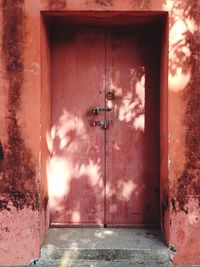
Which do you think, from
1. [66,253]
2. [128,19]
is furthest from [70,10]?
[66,253]

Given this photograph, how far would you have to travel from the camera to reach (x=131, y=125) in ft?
15.8

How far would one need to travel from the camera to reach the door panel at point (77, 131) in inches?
189

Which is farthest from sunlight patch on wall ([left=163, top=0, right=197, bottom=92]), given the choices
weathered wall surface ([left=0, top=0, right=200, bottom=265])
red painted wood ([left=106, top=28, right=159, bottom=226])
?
red painted wood ([left=106, top=28, right=159, bottom=226])

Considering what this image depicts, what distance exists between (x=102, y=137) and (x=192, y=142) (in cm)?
113

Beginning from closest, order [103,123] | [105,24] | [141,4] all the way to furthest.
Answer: [141,4] → [105,24] → [103,123]

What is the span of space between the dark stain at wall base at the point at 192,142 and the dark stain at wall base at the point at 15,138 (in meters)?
1.58

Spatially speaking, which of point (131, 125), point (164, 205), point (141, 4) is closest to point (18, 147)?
point (131, 125)

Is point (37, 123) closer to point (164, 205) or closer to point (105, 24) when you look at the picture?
point (105, 24)

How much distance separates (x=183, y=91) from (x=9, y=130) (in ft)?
6.21

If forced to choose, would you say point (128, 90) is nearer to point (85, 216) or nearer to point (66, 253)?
point (85, 216)

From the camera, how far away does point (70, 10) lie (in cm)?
418

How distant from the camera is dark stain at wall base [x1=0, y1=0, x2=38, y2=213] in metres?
4.18

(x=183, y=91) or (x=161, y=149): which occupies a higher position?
(x=183, y=91)

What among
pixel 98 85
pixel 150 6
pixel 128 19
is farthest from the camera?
pixel 98 85
